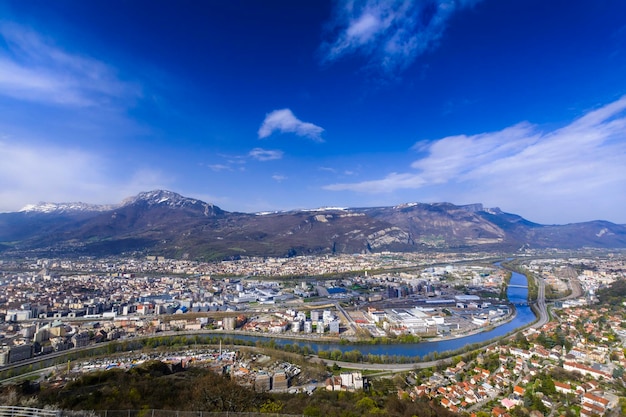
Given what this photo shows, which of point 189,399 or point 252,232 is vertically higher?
point 252,232

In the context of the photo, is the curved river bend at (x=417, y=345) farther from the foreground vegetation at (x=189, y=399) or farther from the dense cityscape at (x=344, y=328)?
the foreground vegetation at (x=189, y=399)

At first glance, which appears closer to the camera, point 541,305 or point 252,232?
point 541,305

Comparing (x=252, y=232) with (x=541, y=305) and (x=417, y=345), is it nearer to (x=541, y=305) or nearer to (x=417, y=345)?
(x=541, y=305)

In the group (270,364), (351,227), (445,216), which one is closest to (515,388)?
(270,364)

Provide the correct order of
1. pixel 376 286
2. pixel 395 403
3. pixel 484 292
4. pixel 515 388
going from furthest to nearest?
pixel 376 286
pixel 484 292
pixel 515 388
pixel 395 403

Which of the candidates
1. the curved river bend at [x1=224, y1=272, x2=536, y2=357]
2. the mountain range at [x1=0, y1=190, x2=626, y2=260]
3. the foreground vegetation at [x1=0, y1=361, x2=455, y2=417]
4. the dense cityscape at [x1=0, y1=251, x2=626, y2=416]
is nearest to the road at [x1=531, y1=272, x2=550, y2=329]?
the dense cityscape at [x1=0, y1=251, x2=626, y2=416]

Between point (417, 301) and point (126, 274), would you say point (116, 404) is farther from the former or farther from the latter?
point (126, 274)

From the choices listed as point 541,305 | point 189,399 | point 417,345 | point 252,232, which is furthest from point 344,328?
point 252,232

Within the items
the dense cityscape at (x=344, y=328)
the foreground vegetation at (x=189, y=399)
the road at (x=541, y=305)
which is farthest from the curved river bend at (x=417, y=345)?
the foreground vegetation at (x=189, y=399)

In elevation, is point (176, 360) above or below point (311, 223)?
below
